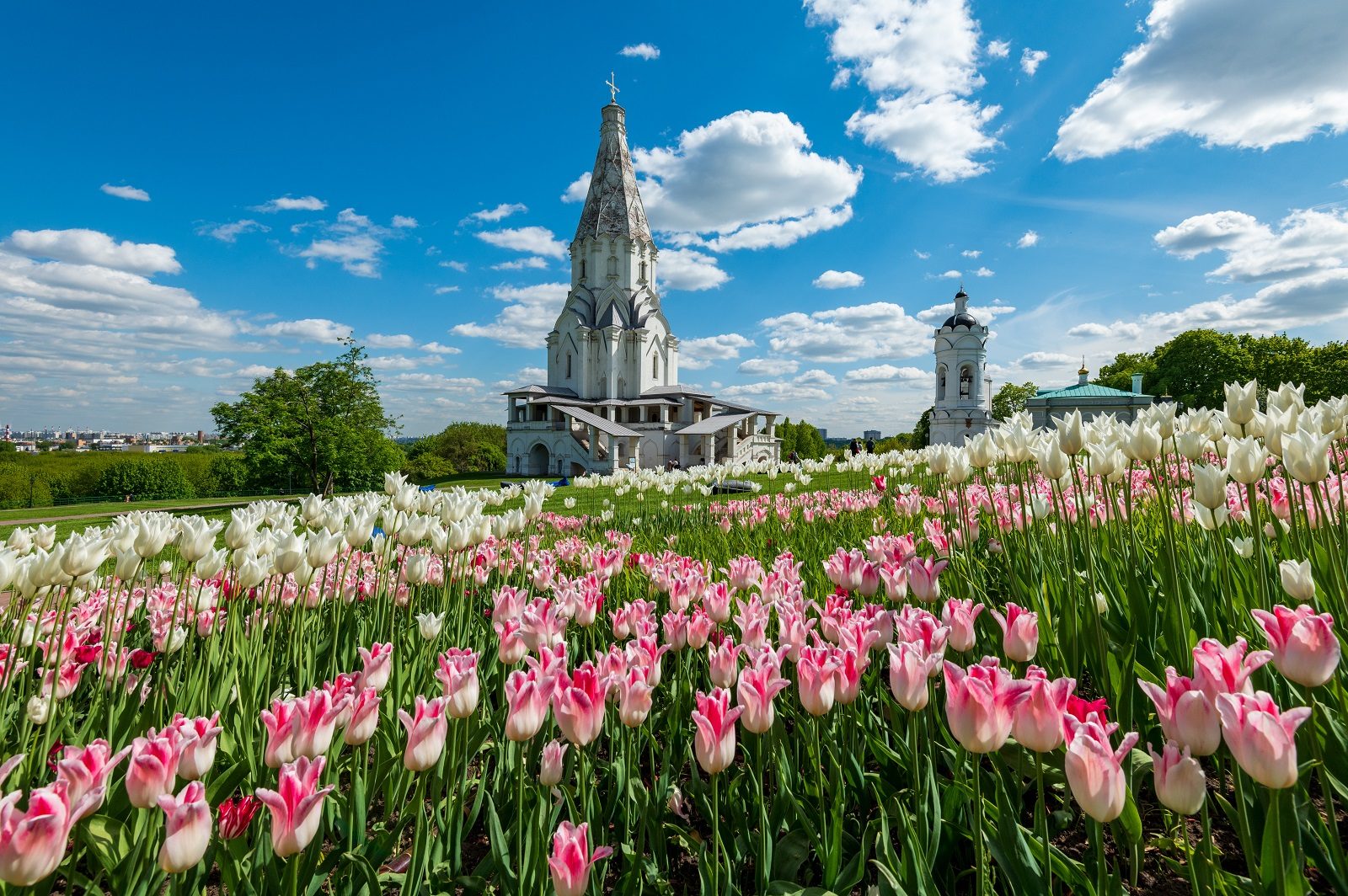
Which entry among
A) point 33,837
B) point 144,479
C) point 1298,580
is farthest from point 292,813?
point 144,479

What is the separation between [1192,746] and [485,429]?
86582 mm

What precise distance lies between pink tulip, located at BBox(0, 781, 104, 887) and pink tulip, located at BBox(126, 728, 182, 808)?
9.1 inches

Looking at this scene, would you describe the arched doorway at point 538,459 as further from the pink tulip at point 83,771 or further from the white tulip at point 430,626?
the pink tulip at point 83,771

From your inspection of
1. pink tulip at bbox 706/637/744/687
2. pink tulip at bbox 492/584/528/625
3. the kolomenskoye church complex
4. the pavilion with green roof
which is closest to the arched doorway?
the kolomenskoye church complex

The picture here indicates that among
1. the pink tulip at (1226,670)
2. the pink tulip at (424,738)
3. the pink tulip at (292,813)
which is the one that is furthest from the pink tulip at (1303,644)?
the pink tulip at (292,813)

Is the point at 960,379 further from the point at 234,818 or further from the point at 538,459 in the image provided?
the point at 234,818

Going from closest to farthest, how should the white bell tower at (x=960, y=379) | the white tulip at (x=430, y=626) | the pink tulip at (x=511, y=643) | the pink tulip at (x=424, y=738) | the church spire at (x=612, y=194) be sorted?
the pink tulip at (x=424, y=738) < the pink tulip at (x=511, y=643) < the white tulip at (x=430, y=626) < the white bell tower at (x=960, y=379) < the church spire at (x=612, y=194)

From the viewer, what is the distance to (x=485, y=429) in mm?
83375

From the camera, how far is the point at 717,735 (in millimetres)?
1626

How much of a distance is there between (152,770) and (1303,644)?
→ 9.01 feet

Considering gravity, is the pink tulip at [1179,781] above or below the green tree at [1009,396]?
below

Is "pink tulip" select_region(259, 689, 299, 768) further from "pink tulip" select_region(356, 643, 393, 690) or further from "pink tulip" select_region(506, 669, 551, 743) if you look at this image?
"pink tulip" select_region(506, 669, 551, 743)

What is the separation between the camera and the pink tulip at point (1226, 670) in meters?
1.23

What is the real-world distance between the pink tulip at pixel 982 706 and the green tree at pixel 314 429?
30.9 meters
